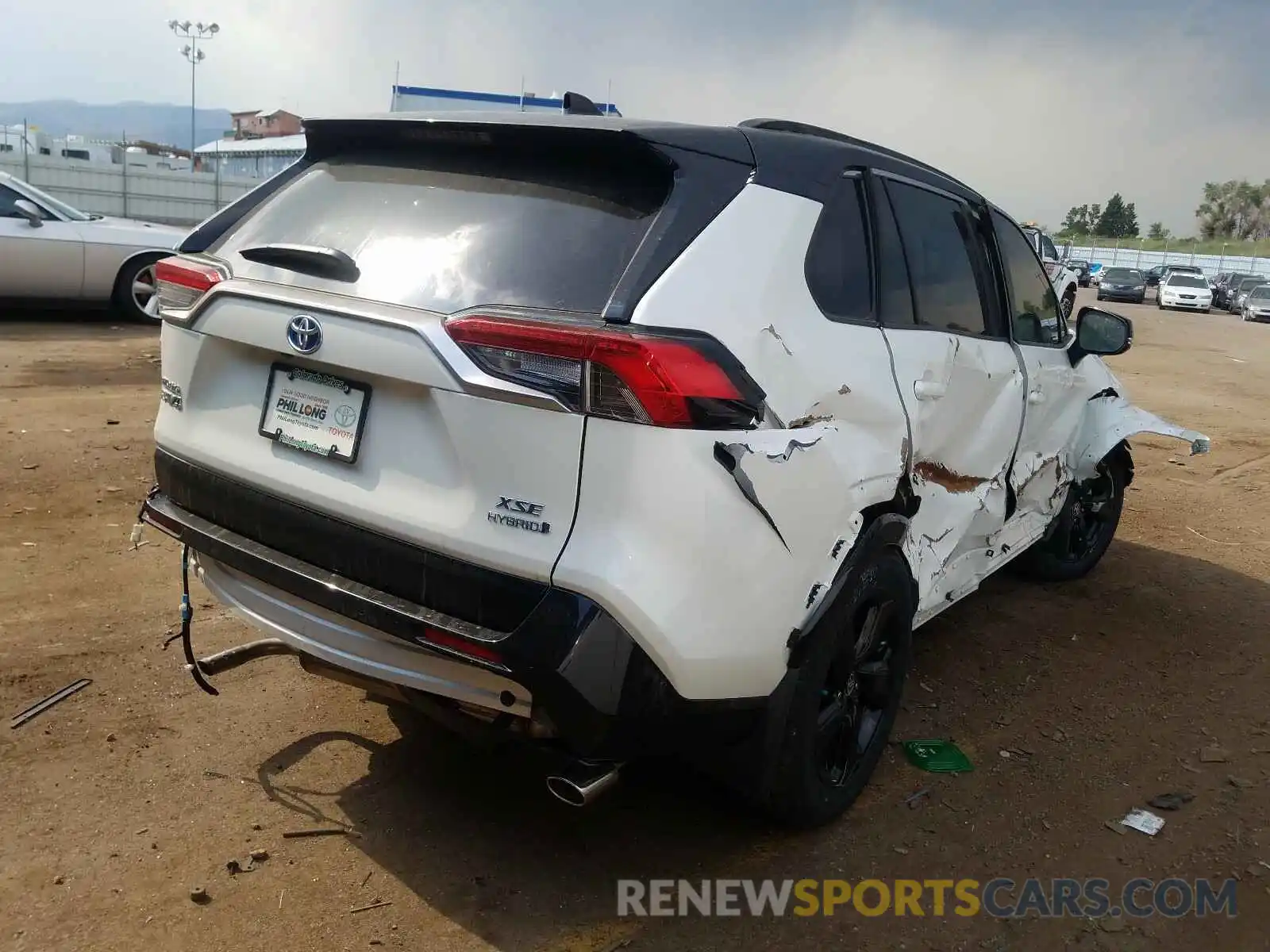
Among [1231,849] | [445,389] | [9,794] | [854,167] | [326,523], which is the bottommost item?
[9,794]

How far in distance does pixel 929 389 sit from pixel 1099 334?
6.36 feet

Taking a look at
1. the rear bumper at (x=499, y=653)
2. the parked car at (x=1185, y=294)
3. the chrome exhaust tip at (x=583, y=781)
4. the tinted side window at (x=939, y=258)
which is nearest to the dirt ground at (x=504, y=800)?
the chrome exhaust tip at (x=583, y=781)

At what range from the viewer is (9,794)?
2961 millimetres

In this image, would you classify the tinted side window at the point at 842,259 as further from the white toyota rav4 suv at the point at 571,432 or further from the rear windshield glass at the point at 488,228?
the rear windshield glass at the point at 488,228

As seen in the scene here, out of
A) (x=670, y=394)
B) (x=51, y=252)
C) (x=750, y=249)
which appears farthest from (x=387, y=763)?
(x=51, y=252)

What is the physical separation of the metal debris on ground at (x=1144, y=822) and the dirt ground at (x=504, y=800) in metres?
0.04

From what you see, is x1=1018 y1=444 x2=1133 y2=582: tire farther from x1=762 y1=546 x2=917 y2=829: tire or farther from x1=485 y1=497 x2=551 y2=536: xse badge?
x1=485 y1=497 x2=551 y2=536: xse badge

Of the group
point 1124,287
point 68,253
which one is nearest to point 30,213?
point 68,253

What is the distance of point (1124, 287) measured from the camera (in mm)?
36000

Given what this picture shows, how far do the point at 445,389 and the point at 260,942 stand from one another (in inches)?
55.4

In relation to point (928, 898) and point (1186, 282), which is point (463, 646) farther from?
point (1186, 282)

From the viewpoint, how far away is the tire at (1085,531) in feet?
17.5

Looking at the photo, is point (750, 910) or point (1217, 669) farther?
point (1217, 669)

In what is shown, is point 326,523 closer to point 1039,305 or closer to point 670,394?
point 670,394
